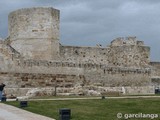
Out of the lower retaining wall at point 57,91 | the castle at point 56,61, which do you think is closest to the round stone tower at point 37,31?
the castle at point 56,61

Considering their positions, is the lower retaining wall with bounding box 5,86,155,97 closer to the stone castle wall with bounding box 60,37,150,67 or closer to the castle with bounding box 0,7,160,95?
the castle with bounding box 0,7,160,95

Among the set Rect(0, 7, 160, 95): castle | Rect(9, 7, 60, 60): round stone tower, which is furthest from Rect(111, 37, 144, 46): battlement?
Rect(9, 7, 60, 60): round stone tower

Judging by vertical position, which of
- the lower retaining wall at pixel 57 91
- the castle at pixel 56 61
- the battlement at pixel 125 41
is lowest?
the lower retaining wall at pixel 57 91

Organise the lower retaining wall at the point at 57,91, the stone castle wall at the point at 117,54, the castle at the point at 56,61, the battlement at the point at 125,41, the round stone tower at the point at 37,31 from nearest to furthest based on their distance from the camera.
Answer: the lower retaining wall at the point at 57,91
the castle at the point at 56,61
the round stone tower at the point at 37,31
the stone castle wall at the point at 117,54
the battlement at the point at 125,41

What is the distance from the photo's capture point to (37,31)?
2827cm

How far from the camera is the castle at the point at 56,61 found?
24109 millimetres

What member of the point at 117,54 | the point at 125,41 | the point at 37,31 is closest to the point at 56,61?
the point at 37,31

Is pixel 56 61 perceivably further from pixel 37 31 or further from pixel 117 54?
pixel 117 54

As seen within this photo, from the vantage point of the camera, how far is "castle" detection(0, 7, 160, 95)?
24109 millimetres

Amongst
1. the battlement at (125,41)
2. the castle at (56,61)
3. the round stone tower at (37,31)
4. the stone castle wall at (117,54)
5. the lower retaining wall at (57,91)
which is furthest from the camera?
the battlement at (125,41)

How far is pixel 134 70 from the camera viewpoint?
2867cm

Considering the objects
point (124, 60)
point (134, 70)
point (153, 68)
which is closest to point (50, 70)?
point (134, 70)

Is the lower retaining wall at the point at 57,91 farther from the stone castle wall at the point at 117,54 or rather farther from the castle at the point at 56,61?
the stone castle wall at the point at 117,54

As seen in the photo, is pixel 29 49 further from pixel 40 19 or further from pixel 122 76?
pixel 122 76
